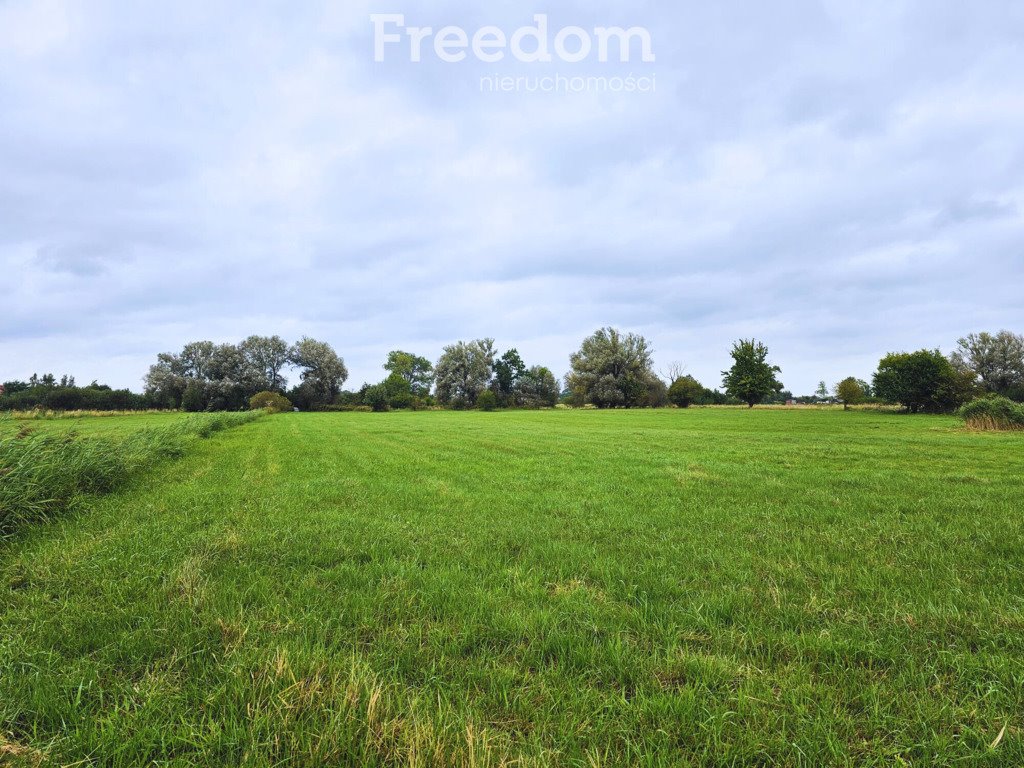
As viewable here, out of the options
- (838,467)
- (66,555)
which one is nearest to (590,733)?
(66,555)

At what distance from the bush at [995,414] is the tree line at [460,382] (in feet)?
88.2

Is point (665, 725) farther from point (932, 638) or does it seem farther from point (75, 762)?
point (75, 762)

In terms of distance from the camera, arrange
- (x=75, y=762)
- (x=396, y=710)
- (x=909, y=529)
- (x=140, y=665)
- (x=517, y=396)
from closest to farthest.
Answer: (x=75, y=762) < (x=396, y=710) < (x=140, y=665) < (x=909, y=529) < (x=517, y=396)

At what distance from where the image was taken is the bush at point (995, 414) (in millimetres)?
16892

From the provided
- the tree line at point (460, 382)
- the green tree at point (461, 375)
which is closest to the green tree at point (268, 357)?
the tree line at point (460, 382)

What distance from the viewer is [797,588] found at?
11.0ft

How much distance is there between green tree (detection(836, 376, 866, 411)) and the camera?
137 feet

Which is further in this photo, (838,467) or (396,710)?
(838,467)

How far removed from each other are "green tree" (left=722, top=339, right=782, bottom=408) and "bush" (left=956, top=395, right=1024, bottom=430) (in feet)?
114

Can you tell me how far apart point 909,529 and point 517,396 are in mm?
65786

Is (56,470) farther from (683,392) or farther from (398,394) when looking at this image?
(398,394)

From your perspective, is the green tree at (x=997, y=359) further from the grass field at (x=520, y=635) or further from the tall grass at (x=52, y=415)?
the tall grass at (x=52, y=415)

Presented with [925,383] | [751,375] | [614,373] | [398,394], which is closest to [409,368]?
[398,394]

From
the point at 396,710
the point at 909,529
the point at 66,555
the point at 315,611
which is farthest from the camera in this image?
the point at 909,529
